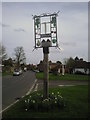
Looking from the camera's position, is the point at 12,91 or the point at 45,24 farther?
the point at 12,91

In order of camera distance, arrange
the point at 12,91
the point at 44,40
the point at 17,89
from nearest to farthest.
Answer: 1. the point at 44,40
2. the point at 12,91
3. the point at 17,89

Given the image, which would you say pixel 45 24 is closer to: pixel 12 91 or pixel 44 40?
pixel 44 40

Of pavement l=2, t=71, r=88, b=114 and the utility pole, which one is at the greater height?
the utility pole

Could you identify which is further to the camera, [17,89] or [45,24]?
[17,89]

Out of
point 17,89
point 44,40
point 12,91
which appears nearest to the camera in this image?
point 44,40

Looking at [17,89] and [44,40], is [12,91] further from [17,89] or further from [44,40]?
[44,40]

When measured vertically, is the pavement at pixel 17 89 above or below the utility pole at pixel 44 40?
below

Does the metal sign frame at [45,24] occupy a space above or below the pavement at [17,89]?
above

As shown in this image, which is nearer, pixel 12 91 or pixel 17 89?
pixel 12 91

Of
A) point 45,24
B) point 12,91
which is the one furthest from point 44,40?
point 12,91

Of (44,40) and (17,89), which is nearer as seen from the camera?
(44,40)

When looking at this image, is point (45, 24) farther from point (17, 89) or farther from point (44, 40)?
point (17, 89)

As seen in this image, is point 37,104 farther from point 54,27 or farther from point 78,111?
point 54,27

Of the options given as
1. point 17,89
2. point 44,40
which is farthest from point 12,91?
point 44,40
